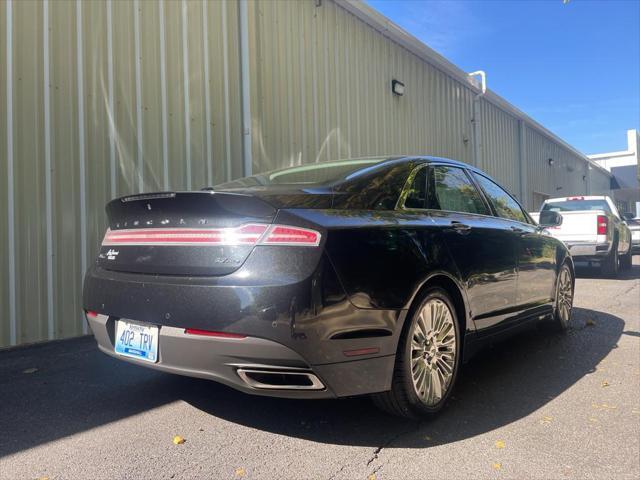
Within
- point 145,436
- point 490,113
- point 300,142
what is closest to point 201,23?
point 300,142

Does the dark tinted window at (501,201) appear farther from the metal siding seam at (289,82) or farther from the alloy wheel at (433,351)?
the metal siding seam at (289,82)

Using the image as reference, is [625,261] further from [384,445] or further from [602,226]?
[384,445]

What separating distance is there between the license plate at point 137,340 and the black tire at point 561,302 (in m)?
3.78

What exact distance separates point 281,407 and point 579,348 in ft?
9.54

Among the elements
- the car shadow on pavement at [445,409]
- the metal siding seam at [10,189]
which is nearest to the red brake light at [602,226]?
the car shadow on pavement at [445,409]

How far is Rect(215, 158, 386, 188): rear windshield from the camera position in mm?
2898

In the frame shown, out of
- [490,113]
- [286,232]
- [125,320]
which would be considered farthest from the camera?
[490,113]

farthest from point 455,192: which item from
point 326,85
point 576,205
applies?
point 576,205

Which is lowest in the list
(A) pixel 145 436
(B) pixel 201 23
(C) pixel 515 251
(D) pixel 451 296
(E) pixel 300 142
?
(A) pixel 145 436

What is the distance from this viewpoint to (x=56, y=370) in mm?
3920

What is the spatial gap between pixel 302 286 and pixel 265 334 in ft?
0.87

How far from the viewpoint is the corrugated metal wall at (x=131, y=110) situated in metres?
4.59

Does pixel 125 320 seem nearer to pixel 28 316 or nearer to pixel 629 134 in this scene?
pixel 28 316

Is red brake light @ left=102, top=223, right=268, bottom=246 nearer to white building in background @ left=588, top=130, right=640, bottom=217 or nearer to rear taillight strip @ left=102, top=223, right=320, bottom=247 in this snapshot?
rear taillight strip @ left=102, top=223, right=320, bottom=247
